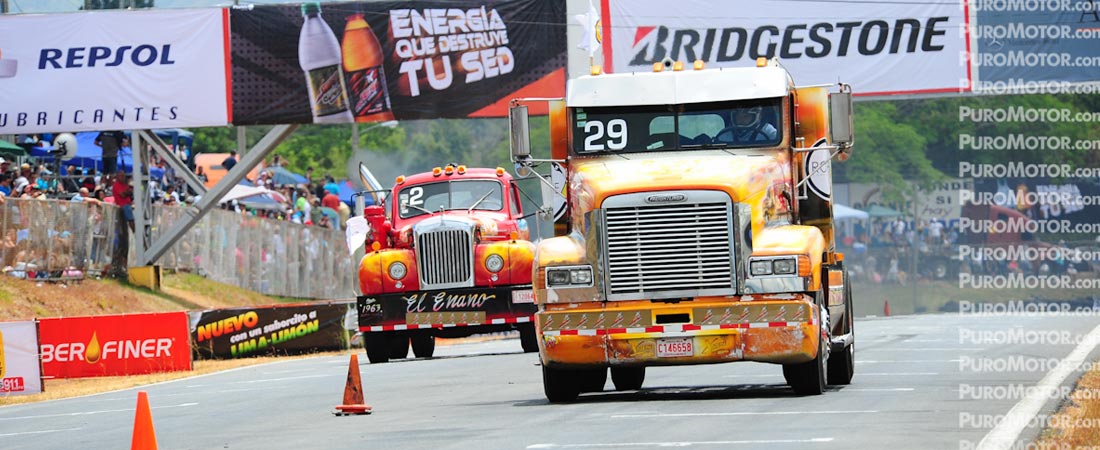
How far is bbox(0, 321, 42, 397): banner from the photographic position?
25.8m

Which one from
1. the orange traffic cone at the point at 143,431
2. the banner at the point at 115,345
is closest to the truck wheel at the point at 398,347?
the banner at the point at 115,345

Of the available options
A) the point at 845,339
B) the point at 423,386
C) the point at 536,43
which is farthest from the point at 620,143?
the point at 536,43

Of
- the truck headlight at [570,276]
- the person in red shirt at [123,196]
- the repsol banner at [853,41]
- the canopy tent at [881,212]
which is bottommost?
the canopy tent at [881,212]

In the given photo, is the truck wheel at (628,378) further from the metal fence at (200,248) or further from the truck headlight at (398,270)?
the metal fence at (200,248)

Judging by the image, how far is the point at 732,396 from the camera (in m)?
17.3

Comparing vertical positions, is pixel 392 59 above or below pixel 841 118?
above

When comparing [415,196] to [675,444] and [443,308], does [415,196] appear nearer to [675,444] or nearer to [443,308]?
[443,308]

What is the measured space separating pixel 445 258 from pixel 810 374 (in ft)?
39.1

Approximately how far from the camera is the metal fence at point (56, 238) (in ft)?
115

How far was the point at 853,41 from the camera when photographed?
127ft

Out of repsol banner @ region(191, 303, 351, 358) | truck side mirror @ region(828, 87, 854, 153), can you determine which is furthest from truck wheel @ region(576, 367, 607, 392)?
repsol banner @ region(191, 303, 351, 358)

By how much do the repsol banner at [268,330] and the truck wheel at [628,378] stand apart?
1441cm

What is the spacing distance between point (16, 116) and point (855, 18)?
18.4 metres

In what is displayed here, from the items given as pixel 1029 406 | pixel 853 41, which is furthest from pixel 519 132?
pixel 853 41
